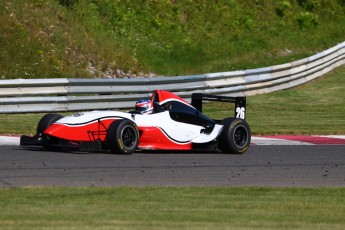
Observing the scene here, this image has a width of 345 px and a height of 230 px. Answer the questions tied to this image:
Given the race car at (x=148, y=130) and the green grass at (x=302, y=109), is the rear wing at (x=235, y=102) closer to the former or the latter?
the race car at (x=148, y=130)

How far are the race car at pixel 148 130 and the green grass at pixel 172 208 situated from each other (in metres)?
3.47

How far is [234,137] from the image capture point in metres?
14.8

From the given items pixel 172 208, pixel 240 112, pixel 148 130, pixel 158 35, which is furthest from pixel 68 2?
pixel 172 208

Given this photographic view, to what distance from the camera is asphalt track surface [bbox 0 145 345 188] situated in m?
11.0

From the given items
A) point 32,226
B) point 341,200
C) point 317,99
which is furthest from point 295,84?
point 32,226

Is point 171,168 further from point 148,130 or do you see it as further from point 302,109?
point 302,109

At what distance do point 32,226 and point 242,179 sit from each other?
171 inches

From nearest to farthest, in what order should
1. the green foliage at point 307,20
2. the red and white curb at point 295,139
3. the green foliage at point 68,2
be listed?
1. the red and white curb at point 295,139
2. the green foliage at point 68,2
3. the green foliage at point 307,20

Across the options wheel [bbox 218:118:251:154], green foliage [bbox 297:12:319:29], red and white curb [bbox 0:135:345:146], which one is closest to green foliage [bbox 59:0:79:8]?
green foliage [bbox 297:12:319:29]

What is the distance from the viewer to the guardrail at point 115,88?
66.0 ft

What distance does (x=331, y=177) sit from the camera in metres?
12.1

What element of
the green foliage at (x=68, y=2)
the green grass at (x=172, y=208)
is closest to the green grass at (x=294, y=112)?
the green foliage at (x=68, y=2)

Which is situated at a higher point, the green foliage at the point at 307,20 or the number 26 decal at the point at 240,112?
the green foliage at the point at 307,20

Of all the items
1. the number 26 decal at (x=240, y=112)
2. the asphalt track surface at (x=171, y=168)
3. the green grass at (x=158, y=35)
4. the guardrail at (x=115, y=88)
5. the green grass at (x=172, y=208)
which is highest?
the green grass at (x=158, y=35)
